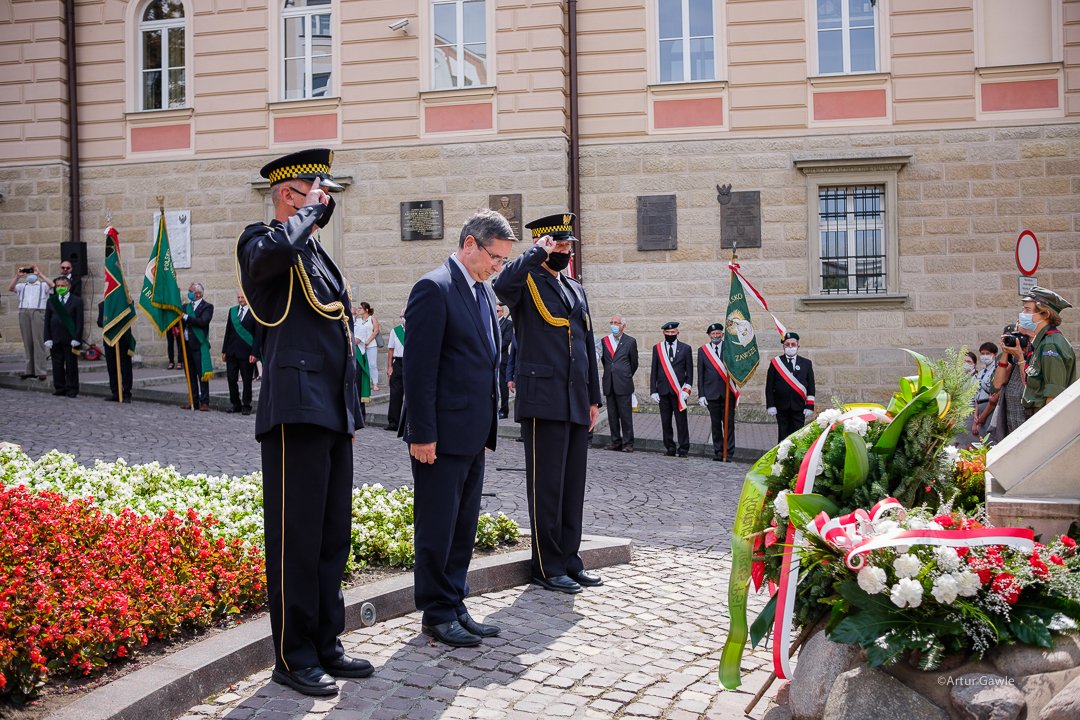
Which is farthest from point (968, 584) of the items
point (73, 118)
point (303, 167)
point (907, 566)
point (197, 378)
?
point (73, 118)

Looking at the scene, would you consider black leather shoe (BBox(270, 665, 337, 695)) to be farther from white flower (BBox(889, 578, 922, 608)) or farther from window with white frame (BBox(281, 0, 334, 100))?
window with white frame (BBox(281, 0, 334, 100))

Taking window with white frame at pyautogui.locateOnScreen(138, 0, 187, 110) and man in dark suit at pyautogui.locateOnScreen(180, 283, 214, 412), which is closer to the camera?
man in dark suit at pyautogui.locateOnScreen(180, 283, 214, 412)

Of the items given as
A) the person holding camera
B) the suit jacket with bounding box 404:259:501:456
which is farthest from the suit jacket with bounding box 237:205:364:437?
the person holding camera

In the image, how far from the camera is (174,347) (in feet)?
65.7

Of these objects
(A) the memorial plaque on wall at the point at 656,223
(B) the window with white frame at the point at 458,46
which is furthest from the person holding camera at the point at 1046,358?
(B) the window with white frame at the point at 458,46

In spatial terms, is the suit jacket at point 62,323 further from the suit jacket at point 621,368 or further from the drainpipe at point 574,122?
the suit jacket at point 621,368

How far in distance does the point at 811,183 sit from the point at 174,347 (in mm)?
11594

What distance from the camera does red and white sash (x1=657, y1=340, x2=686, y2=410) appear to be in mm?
14258

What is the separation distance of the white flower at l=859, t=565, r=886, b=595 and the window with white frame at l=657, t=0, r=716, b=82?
50.9 feet

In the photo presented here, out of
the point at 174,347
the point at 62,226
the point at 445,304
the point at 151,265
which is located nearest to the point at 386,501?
the point at 445,304

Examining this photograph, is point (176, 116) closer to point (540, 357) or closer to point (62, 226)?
point (62, 226)

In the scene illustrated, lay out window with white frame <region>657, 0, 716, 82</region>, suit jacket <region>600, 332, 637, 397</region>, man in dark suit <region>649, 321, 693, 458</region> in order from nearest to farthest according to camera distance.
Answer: man in dark suit <region>649, 321, 693, 458</region> → suit jacket <region>600, 332, 637, 397</region> → window with white frame <region>657, 0, 716, 82</region>

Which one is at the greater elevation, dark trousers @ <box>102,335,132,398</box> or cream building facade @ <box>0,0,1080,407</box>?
cream building facade @ <box>0,0,1080,407</box>

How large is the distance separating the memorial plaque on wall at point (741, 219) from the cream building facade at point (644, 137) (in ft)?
0.46
